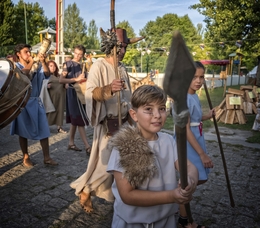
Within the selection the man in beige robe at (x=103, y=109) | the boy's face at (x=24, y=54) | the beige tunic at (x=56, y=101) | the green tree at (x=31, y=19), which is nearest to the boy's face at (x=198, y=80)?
the man in beige robe at (x=103, y=109)

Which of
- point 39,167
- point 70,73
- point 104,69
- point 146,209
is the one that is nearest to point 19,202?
point 39,167

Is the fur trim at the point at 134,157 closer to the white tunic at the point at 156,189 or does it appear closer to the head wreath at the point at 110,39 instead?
the white tunic at the point at 156,189

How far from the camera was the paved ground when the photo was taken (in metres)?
2.91

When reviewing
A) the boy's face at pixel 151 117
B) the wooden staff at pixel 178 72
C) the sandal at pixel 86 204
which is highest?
the wooden staff at pixel 178 72

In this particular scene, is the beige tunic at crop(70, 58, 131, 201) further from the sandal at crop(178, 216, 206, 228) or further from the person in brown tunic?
the person in brown tunic

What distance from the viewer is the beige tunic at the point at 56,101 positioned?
7.09m

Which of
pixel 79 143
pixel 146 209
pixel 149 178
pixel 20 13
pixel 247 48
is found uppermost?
pixel 20 13

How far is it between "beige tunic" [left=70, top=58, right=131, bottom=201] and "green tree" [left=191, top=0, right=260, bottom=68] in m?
14.5

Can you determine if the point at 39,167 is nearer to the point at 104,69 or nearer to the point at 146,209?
the point at 104,69

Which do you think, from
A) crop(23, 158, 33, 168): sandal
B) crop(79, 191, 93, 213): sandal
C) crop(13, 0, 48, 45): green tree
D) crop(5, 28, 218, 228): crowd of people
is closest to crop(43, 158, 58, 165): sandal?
crop(5, 28, 218, 228): crowd of people

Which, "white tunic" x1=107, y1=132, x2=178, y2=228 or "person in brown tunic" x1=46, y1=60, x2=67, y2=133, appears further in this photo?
"person in brown tunic" x1=46, y1=60, x2=67, y2=133

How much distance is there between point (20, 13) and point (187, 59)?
54533 mm

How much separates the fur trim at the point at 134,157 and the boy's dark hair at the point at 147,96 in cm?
19

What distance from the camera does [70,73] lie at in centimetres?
543
